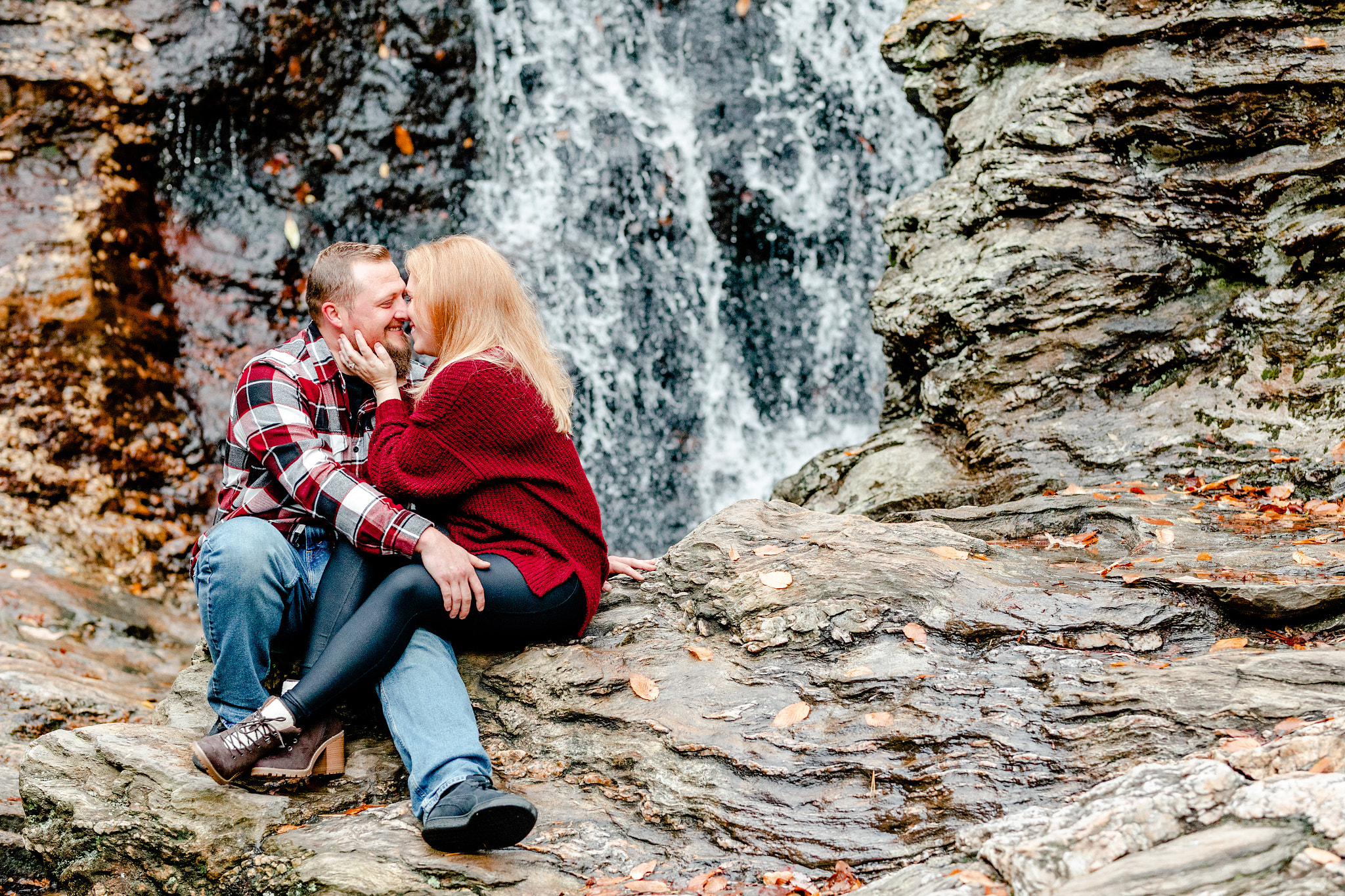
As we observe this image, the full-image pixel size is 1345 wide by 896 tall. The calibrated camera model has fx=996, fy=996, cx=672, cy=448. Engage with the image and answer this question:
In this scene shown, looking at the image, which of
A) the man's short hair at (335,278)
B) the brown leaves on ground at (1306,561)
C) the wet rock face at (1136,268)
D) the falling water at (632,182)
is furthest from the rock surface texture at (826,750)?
the falling water at (632,182)

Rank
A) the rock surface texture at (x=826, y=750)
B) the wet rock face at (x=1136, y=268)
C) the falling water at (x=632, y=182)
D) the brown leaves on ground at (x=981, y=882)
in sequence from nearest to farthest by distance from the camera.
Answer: the brown leaves on ground at (x=981, y=882) → the rock surface texture at (x=826, y=750) → the wet rock face at (x=1136, y=268) → the falling water at (x=632, y=182)

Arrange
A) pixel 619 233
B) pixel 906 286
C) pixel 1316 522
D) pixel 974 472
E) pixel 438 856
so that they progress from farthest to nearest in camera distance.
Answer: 1. pixel 619 233
2. pixel 906 286
3. pixel 974 472
4. pixel 1316 522
5. pixel 438 856

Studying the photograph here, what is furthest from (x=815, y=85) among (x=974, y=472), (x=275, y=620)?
(x=275, y=620)

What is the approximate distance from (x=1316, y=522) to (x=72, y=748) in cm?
484

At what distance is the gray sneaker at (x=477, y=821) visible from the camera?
2693 mm

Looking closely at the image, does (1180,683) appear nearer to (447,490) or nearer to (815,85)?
(447,490)

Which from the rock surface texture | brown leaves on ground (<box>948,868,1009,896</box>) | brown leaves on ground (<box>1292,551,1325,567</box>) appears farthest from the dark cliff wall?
brown leaves on ground (<box>1292,551,1325,567</box>)

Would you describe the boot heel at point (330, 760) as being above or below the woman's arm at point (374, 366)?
below

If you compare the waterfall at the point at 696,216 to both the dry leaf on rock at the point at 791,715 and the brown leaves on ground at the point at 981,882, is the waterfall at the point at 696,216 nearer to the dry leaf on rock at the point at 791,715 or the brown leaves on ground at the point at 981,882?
the dry leaf on rock at the point at 791,715

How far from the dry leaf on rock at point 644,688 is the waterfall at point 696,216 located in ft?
18.2

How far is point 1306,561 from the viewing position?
3.66m

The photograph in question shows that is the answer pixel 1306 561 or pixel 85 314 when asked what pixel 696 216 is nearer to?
pixel 85 314

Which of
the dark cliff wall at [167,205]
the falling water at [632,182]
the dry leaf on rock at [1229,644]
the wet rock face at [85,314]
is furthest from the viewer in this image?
the falling water at [632,182]

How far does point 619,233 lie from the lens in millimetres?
9445
